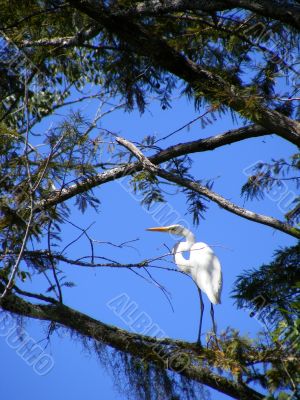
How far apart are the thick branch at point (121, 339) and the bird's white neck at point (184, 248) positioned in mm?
904

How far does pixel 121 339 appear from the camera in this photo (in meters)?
2.53

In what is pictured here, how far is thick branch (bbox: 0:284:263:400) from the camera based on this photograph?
2.43 meters

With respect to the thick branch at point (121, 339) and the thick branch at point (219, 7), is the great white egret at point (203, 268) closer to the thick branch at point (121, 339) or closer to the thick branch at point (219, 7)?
the thick branch at point (121, 339)

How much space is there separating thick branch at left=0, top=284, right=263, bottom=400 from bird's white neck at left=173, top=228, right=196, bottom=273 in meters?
0.90

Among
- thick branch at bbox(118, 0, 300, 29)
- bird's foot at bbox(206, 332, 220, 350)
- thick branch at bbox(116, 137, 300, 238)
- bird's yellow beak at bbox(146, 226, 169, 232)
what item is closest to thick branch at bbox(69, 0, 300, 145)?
thick branch at bbox(118, 0, 300, 29)

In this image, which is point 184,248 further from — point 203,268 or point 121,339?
point 121,339

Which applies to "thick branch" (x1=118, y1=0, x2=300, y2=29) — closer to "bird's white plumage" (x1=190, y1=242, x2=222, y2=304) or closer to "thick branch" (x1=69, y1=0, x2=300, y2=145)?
"thick branch" (x1=69, y1=0, x2=300, y2=145)

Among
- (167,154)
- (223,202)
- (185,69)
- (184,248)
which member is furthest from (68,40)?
(184,248)

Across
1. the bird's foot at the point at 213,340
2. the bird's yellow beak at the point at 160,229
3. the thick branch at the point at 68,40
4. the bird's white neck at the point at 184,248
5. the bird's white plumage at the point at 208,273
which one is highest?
the thick branch at the point at 68,40

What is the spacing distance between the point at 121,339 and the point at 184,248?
3.53ft

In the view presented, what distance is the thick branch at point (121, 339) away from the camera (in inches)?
95.7

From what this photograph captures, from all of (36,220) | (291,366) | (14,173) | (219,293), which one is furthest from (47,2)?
(291,366)

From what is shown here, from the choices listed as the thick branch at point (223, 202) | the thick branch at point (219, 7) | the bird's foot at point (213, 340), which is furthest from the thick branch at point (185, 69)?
the bird's foot at point (213, 340)

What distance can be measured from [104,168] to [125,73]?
1.58 feet
